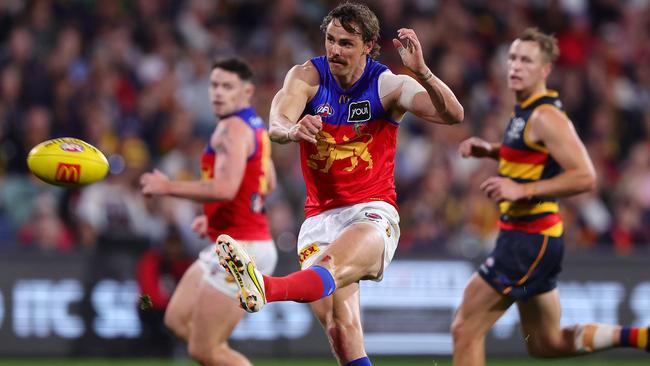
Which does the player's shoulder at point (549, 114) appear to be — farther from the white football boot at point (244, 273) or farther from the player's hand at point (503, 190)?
the white football boot at point (244, 273)

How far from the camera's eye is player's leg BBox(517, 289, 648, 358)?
8.13 meters

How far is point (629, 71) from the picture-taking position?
16594 mm

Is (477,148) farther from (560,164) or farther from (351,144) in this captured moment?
(351,144)

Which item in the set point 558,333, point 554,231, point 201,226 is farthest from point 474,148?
point 201,226

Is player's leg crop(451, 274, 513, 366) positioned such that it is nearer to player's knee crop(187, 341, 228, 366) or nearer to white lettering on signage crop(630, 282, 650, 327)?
player's knee crop(187, 341, 228, 366)

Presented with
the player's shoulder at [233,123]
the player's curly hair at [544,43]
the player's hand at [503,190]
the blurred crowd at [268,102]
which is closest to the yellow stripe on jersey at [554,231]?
the player's hand at [503,190]

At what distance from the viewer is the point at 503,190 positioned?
771cm

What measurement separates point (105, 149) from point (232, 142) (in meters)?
5.59

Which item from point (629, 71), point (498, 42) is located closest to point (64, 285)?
point (498, 42)

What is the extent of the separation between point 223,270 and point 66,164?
1.41 m

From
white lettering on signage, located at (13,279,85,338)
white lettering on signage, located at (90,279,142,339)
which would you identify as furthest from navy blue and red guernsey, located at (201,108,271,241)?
white lettering on signage, located at (13,279,85,338)

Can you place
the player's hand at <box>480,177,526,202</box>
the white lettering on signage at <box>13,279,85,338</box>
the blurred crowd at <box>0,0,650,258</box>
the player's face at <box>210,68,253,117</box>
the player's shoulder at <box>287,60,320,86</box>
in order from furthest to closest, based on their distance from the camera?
the blurred crowd at <box>0,0,650,258</box> → the white lettering on signage at <box>13,279,85,338</box> → the player's face at <box>210,68,253,117</box> → the player's hand at <box>480,177,526,202</box> → the player's shoulder at <box>287,60,320,86</box>

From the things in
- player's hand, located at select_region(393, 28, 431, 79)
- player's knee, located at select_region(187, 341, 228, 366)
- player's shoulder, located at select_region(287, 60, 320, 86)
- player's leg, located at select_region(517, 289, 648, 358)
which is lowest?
player's knee, located at select_region(187, 341, 228, 366)

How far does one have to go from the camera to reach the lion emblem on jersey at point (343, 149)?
7258mm
